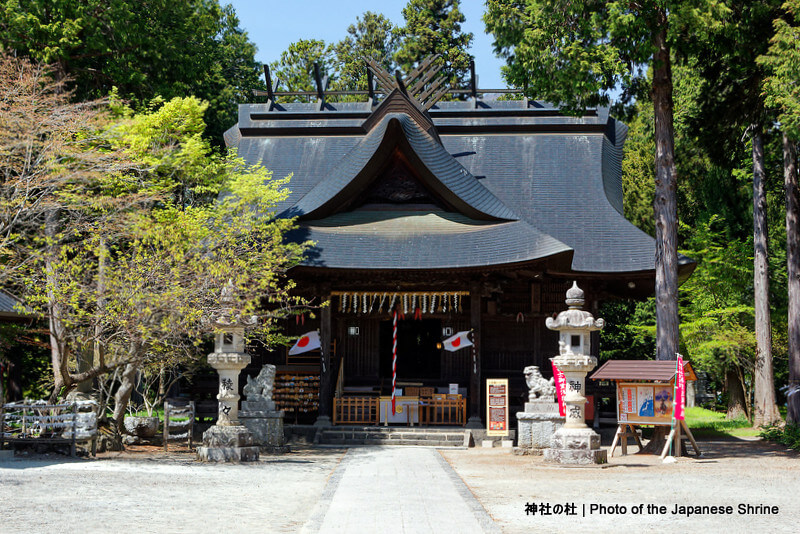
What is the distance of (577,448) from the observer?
13.7m

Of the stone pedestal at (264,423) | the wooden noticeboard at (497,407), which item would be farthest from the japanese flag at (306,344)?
the wooden noticeboard at (497,407)

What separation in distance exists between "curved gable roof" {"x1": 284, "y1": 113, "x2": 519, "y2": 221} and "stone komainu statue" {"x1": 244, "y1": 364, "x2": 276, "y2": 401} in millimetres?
5430

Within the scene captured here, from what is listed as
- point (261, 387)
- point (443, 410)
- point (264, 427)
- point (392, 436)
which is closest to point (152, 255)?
point (261, 387)

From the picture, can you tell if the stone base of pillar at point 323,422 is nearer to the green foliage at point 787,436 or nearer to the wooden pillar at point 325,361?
the wooden pillar at point 325,361

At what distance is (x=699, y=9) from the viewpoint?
15.1 metres

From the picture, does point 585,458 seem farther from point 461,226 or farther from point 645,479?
point 461,226

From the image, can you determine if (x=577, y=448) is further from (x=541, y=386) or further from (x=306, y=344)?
(x=306, y=344)

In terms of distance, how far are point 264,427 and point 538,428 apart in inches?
212

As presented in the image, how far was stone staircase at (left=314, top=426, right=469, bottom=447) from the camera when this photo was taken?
18.4 m

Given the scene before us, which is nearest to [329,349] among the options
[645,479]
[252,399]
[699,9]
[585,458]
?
[252,399]

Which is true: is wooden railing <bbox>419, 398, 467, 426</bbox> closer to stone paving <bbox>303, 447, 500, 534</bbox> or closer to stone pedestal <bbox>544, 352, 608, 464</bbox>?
stone paving <bbox>303, 447, 500, 534</bbox>

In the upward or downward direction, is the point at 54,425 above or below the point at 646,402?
below

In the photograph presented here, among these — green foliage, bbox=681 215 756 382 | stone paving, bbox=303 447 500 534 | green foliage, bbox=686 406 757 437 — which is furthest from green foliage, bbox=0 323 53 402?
green foliage, bbox=681 215 756 382

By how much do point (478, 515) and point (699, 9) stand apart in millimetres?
10915
